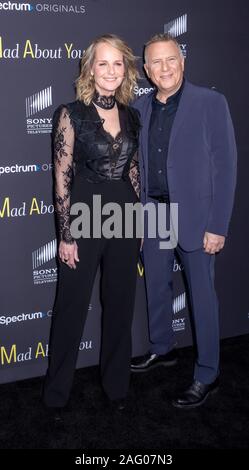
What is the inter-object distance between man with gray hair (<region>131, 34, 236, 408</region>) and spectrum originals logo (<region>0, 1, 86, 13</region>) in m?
0.52

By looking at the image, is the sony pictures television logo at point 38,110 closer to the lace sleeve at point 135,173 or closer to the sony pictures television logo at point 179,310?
the lace sleeve at point 135,173

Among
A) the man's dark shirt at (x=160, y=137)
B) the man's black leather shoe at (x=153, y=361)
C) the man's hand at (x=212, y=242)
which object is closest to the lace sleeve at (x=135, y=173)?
the man's dark shirt at (x=160, y=137)

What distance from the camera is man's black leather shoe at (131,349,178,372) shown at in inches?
123

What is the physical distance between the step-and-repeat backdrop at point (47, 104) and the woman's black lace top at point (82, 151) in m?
0.50

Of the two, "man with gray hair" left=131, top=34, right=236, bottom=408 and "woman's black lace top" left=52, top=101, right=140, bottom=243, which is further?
"man with gray hair" left=131, top=34, right=236, bottom=408

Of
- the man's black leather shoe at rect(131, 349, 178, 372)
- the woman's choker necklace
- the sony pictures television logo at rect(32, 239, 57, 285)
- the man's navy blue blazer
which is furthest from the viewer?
the man's black leather shoe at rect(131, 349, 178, 372)

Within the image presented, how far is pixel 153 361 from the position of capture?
3.17 metres

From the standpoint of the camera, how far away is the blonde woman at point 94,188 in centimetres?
232

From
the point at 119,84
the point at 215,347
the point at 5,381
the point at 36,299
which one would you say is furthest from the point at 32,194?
the point at 215,347

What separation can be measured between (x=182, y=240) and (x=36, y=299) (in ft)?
3.25

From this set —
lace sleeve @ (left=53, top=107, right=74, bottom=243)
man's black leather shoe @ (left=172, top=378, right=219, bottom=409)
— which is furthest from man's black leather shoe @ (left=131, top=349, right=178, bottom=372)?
lace sleeve @ (left=53, top=107, right=74, bottom=243)

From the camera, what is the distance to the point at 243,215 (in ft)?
11.2

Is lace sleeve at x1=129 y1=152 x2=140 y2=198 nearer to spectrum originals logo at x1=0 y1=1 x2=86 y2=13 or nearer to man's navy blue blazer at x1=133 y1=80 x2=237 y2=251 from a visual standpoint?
man's navy blue blazer at x1=133 y1=80 x2=237 y2=251

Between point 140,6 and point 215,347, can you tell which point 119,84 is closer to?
point 140,6
